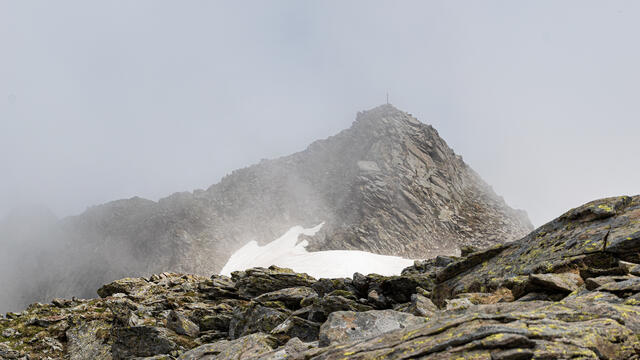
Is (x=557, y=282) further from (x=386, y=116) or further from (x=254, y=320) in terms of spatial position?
(x=386, y=116)

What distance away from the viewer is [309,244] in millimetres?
80938

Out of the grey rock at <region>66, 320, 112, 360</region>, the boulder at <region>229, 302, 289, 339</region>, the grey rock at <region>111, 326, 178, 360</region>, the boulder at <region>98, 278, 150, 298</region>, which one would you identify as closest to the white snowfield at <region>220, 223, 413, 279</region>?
the boulder at <region>98, 278, 150, 298</region>

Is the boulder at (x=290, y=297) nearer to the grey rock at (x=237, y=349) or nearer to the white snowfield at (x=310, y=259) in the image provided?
the grey rock at (x=237, y=349)

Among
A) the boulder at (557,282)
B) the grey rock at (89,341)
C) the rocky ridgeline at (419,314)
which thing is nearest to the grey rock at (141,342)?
the rocky ridgeline at (419,314)

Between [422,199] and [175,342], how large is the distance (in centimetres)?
7643

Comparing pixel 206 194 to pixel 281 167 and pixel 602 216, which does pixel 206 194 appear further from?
pixel 602 216

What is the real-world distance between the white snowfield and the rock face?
3.35 m

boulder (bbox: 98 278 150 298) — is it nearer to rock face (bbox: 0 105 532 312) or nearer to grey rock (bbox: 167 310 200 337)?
grey rock (bbox: 167 310 200 337)

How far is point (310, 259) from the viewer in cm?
6712

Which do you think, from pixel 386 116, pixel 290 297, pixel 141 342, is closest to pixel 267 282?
pixel 290 297

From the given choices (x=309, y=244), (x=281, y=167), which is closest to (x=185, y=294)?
(x=309, y=244)

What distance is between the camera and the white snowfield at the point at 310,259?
6022cm

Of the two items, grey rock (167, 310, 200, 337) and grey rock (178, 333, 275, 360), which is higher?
grey rock (167, 310, 200, 337)

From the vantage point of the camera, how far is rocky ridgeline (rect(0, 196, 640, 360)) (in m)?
8.04
